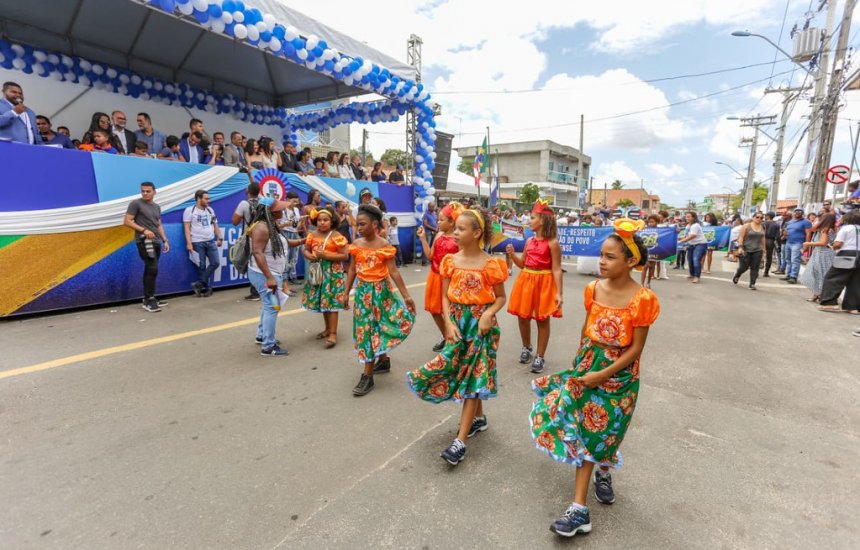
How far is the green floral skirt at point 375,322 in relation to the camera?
3.69 m

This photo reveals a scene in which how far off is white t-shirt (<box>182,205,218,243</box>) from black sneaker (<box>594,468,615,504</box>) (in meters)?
6.97

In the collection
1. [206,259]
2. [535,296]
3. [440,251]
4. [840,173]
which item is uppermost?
[840,173]

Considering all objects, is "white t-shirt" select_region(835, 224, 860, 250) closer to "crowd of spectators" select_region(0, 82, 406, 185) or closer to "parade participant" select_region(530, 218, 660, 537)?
"parade participant" select_region(530, 218, 660, 537)

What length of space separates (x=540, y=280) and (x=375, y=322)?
71.2 inches

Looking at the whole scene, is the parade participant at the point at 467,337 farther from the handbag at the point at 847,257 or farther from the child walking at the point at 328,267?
the handbag at the point at 847,257

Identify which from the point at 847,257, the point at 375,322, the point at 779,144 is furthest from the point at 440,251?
the point at 779,144

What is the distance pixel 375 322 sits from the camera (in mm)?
3738

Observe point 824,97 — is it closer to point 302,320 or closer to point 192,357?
point 302,320

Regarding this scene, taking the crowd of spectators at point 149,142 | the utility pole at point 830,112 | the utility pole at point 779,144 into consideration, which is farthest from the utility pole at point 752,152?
the crowd of spectators at point 149,142

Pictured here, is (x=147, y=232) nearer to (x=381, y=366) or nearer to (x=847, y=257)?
(x=381, y=366)

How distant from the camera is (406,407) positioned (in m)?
3.43

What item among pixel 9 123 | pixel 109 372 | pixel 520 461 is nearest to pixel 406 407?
pixel 520 461

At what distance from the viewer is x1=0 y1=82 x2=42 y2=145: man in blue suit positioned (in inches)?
222

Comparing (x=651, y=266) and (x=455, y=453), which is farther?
(x=651, y=266)
